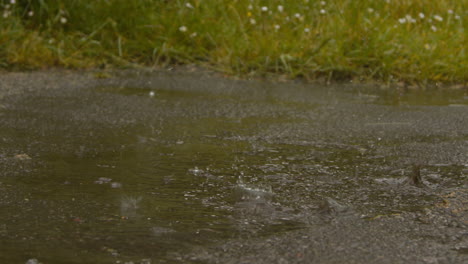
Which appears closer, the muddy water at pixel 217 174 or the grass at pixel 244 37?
the muddy water at pixel 217 174

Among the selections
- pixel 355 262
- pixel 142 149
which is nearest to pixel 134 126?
pixel 142 149

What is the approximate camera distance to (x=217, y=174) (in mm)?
2268

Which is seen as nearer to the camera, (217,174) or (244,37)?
(217,174)

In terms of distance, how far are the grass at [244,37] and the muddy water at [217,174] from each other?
77 cm

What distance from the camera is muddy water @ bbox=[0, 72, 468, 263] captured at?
1.63 metres

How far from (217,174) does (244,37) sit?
3118 mm

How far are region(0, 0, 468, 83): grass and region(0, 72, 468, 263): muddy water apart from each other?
0.77 metres

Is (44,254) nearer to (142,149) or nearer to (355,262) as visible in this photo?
(355,262)

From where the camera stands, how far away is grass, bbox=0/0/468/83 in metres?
4.82

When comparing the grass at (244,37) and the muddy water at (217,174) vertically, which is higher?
the grass at (244,37)

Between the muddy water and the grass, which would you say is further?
the grass

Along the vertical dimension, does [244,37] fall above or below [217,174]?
above

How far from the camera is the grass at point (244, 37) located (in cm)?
482

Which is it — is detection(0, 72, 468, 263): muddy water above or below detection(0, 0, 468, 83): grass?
below
